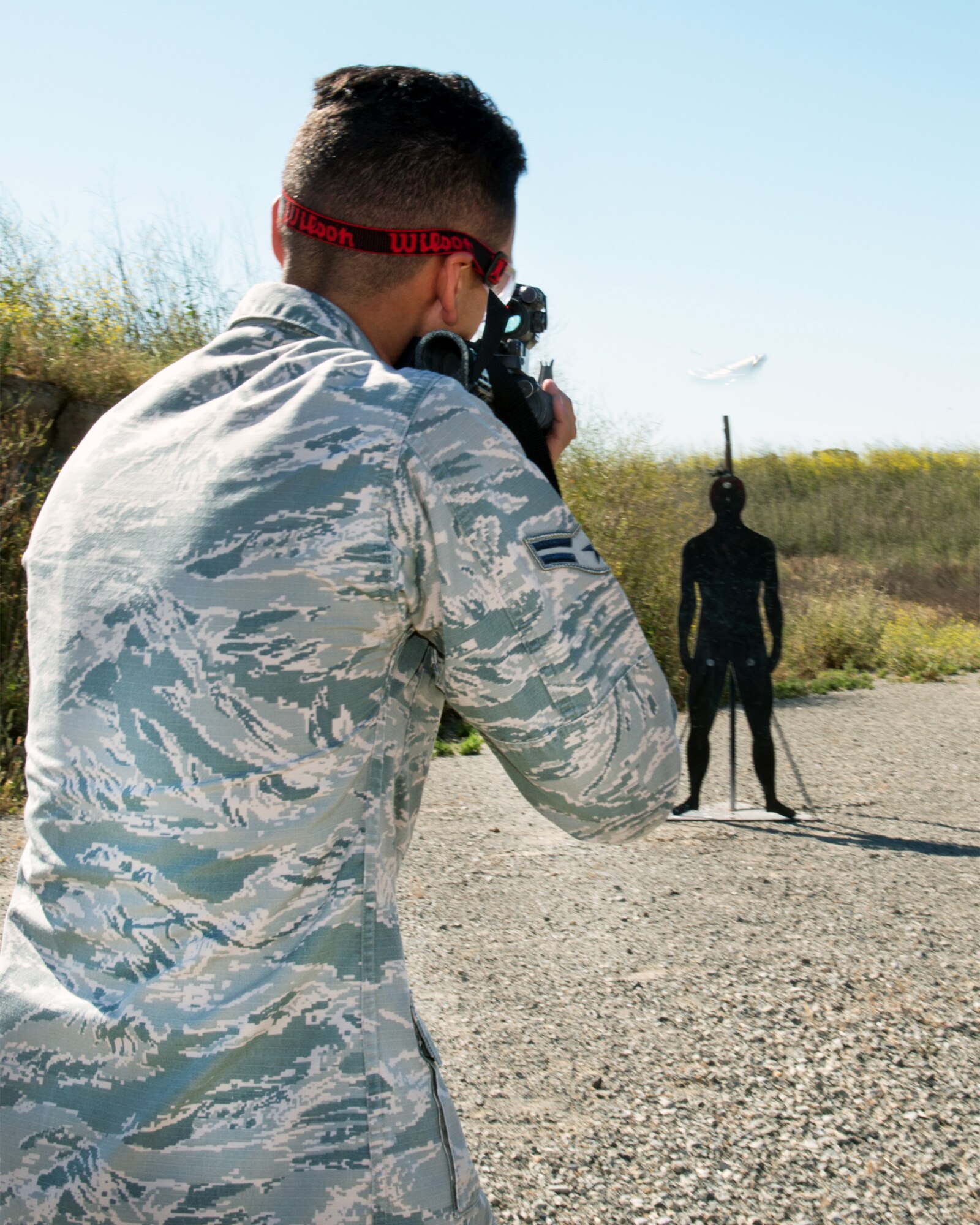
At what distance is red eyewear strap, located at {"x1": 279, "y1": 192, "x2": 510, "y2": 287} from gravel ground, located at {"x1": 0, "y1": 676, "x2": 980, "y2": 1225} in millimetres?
2331

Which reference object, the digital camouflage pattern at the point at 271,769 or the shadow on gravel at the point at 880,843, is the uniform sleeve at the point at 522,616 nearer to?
the digital camouflage pattern at the point at 271,769

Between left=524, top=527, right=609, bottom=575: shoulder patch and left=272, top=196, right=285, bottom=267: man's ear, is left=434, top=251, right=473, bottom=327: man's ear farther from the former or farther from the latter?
left=524, top=527, right=609, bottom=575: shoulder patch

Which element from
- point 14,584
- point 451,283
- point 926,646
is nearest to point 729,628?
point 14,584

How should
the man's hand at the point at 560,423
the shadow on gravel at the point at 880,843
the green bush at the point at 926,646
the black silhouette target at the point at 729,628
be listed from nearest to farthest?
the man's hand at the point at 560,423, the shadow on gravel at the point at 880,843, the black silhouette target at the point at 729,628, the green bush at the point at 926,646

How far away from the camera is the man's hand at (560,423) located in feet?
4.36

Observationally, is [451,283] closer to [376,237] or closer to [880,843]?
[376,237]

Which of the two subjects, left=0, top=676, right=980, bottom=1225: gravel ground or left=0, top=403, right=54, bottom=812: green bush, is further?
left=0, top=403, right=54, bottom=812: green bush

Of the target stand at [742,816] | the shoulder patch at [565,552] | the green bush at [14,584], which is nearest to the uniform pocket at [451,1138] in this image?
the shoulder patch at [565,552]

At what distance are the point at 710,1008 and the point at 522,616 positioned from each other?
318 cm

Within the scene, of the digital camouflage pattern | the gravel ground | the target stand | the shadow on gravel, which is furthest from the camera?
the target stand

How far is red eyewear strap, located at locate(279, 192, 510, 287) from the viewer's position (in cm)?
117

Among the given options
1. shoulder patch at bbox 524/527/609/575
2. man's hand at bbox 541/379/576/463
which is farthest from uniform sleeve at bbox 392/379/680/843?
man's hand at bbox 541/379/576/463

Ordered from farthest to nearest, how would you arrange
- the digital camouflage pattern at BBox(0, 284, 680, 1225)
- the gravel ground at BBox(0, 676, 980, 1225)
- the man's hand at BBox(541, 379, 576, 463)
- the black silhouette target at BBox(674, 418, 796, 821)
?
1. the black silhouette target at BBox(674, 418, 796, 821)
2. the gravel ground at BBox(0, 676, 980, 1225)
3. the man's hand at BBox(541, 379, 576, 463)
4. the digital camouflage pattern at BBox(0, 284, 680, 1225)

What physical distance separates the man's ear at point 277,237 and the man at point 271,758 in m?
0.21
